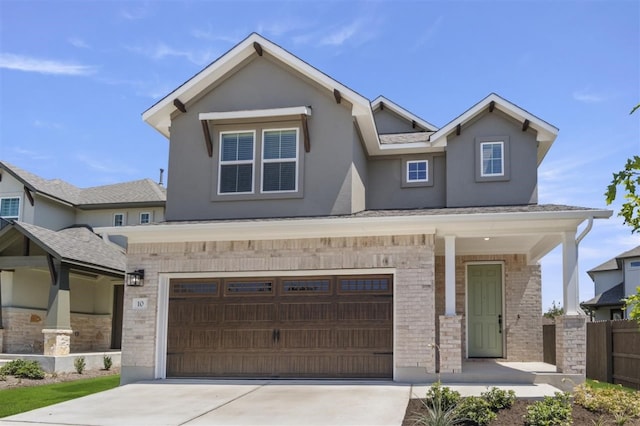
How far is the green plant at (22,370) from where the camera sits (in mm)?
15977

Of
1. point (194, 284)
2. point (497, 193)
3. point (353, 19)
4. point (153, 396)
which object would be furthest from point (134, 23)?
point (497, 193)

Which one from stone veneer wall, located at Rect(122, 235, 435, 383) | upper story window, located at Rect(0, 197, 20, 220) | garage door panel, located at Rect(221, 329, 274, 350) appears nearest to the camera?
stone veneer wall, located at Rect(122, 235, 435, 383)

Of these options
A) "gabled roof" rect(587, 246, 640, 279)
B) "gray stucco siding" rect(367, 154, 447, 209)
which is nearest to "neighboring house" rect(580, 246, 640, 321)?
"gabled roof" rect(587, 246, 640, 279)

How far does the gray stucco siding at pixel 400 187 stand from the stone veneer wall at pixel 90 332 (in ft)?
36.2

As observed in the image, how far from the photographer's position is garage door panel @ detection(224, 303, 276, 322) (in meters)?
13.2

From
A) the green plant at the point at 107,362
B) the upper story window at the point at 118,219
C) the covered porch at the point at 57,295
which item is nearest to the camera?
the covered porch at the point at 57,295

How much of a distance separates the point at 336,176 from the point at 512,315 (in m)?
5.70

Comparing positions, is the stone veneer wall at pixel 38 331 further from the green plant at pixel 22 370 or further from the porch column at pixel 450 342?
the porch column at pixel 450 342

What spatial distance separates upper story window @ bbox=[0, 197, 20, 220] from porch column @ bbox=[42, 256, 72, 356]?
520cm

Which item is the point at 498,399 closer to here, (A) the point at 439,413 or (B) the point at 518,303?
(A) the point at 439,413

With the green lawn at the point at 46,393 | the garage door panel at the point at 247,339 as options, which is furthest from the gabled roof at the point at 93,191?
the garage door panel at the point at 247,339

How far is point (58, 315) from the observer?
1783cm

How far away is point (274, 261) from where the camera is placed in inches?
518

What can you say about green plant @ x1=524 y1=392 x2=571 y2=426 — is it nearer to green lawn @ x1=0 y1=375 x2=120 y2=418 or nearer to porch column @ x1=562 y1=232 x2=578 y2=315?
porch column @ x1=562 y1=232 x2=578 y2=315
